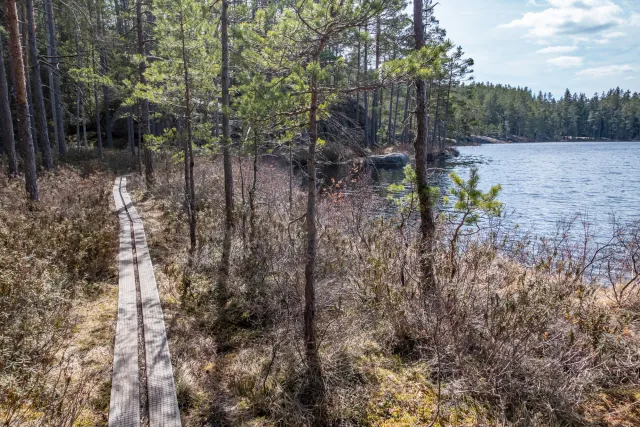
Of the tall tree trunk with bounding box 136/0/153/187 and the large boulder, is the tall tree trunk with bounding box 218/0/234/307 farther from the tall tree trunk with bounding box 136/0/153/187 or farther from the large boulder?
the large boulder

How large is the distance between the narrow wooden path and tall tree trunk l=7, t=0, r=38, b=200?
15.1 ft

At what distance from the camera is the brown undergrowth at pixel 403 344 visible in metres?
3.77

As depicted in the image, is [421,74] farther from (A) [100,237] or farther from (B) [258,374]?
(A) [100,237]

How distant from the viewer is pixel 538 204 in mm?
17156

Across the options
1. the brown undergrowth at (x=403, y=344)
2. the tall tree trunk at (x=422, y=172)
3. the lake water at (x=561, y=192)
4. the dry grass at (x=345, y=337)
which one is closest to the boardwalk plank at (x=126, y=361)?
the dry grass at (x=345, y=337)

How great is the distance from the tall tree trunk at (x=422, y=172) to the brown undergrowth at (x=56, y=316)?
4.45 metres

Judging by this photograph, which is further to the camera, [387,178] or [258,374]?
[387,178]

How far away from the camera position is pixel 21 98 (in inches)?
350

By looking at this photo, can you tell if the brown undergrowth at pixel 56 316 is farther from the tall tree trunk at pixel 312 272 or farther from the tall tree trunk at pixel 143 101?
the tall tree trunk at pixel 143 101

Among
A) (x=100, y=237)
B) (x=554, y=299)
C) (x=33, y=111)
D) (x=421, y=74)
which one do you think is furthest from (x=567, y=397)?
(x=33, y=111)

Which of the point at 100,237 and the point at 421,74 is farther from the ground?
the point at 421,74

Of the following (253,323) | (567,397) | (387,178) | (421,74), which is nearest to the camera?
(567,397)

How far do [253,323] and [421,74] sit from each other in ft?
13.4

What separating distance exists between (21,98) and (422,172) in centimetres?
939
